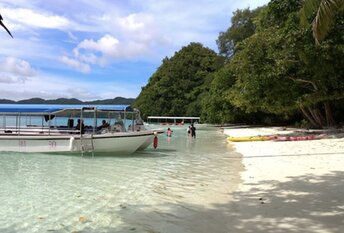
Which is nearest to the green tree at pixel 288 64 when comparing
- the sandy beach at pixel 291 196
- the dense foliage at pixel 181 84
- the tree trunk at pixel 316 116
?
the tree trunk at pixel 316 116

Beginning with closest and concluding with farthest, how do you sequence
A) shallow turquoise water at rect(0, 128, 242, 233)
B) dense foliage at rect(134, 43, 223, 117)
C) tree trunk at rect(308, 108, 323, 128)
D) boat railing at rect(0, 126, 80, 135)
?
shallow turquoise water at rect(0, 128, 242, 233), boat railing at rect(0, 126, 80, 135), tree trunk at rect(308, 108, 323, 128), dense foliage at rect(134, 43, 223, 117)

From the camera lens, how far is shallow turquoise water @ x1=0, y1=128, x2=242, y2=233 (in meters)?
8.30

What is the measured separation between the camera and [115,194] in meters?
11.5

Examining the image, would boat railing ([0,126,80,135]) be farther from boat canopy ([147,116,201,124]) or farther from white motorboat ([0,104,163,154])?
boat canopy ([147,116,201,124])

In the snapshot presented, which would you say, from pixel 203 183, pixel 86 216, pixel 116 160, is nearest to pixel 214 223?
pixel 86 216

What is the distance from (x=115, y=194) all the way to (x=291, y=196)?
4.48 metres

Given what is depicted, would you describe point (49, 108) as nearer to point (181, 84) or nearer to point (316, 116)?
point (316, 116)

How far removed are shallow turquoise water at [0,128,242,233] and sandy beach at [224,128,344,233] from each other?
487 mm

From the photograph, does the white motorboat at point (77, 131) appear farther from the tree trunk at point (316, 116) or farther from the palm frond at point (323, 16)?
the tree trunk at point (316, 116)

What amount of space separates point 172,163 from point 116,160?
2673 mm

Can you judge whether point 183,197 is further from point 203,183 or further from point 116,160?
point 116,160

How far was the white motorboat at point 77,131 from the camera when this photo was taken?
820 inches

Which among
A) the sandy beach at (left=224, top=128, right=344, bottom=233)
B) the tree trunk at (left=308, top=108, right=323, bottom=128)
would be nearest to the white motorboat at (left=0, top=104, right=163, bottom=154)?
the sandy beach at (left=224, top=128, right=344, bottom=233)

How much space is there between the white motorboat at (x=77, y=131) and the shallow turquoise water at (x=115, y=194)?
147 centimetres
